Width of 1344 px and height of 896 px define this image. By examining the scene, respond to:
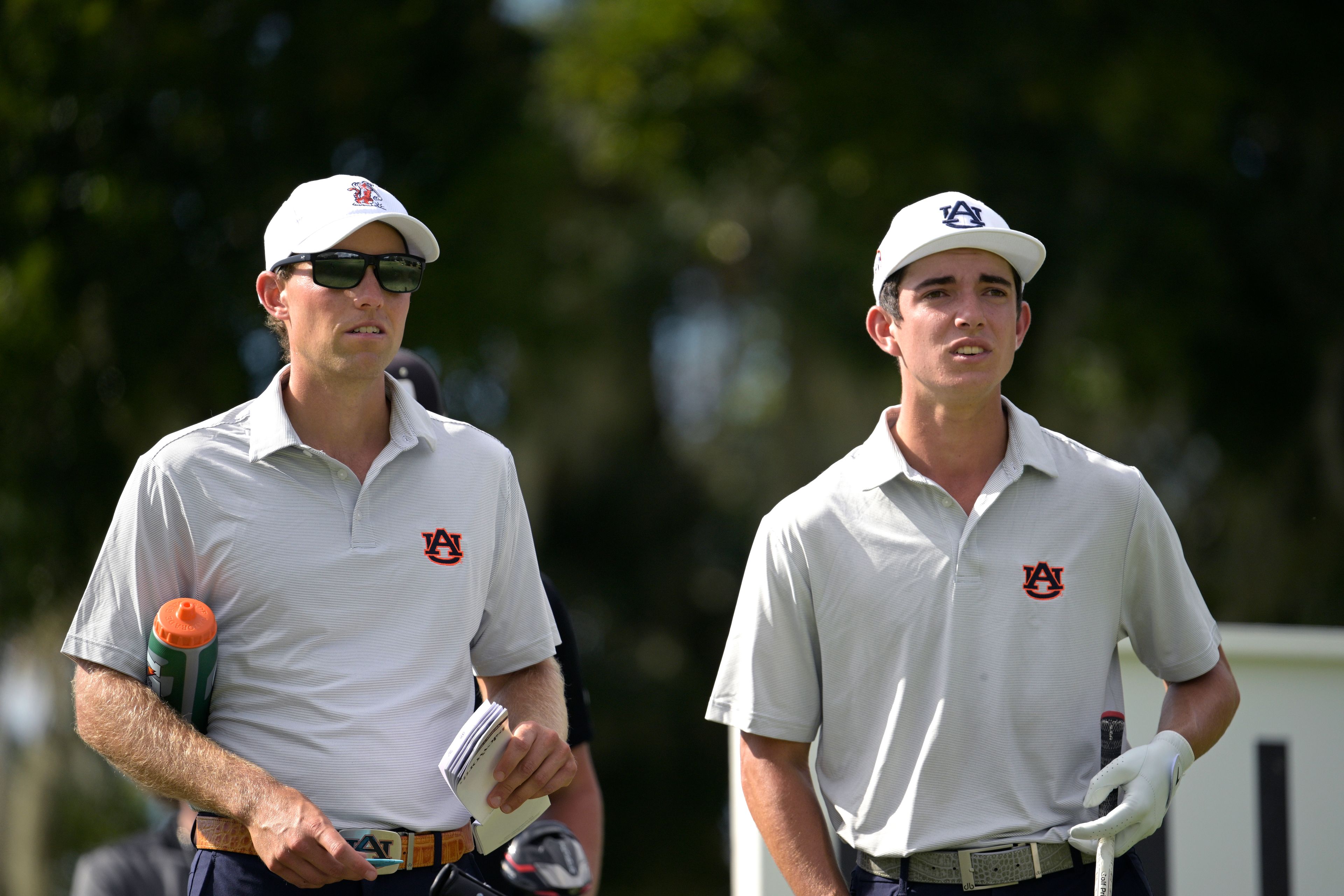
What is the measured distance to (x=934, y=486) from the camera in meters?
3.12

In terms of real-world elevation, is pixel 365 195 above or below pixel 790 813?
above

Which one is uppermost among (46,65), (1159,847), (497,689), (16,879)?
(46,65)

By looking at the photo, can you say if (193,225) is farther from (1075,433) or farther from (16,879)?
(1075,433)

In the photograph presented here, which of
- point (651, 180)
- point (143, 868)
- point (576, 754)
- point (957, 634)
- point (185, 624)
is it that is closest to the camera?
point (185, 624)

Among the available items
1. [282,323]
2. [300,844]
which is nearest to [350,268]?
[282,323]

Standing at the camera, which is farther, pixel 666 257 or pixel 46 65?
pixel 666 257

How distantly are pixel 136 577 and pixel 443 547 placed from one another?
57cm

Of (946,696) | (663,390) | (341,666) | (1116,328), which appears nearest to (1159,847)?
(946,696)

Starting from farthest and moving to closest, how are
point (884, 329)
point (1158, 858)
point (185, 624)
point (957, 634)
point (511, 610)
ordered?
point (1158, 858), point (884, 329), point (511, 610), point (957, 634), point (185, 624)

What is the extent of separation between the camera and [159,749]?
277cm

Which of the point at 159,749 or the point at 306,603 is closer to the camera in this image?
the point at 159,749

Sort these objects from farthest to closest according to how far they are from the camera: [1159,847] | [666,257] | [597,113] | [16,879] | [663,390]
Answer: [663,390]
[666,257]
[597,113]
[16,879]
[1159,847]

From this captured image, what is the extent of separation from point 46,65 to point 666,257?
6.72m

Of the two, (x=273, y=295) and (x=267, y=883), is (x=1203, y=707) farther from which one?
(x=273, y=295)
